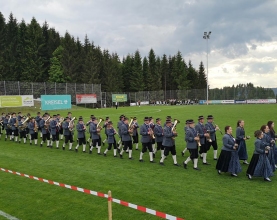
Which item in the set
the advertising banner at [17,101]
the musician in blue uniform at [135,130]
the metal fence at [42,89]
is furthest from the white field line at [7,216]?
the metal fence at [42,89]

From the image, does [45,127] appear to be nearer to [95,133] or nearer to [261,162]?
[95,133]

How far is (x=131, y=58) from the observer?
9325 centimetres

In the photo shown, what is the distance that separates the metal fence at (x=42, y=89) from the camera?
1718 inches

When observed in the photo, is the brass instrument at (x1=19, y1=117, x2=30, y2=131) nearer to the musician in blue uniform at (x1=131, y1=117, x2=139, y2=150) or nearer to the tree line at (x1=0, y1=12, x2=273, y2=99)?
the musician in blue uniform at (x1=131, y1=117, x2=139, y2=150)

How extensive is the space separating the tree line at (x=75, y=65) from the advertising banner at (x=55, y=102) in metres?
23.0

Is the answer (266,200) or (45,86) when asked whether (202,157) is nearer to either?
(266,200)

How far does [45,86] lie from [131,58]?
4798 centimetres

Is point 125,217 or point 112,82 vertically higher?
point 112,82

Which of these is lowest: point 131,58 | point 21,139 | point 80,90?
point 21,139

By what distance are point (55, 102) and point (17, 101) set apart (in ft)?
21.2

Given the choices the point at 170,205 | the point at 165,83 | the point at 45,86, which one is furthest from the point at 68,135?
the point at 165,83

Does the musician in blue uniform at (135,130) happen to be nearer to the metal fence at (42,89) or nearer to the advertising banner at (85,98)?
the metal fence at (42,89)

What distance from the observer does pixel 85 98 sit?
55562 mm

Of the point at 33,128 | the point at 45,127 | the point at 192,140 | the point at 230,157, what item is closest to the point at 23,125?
the point at 33,128
